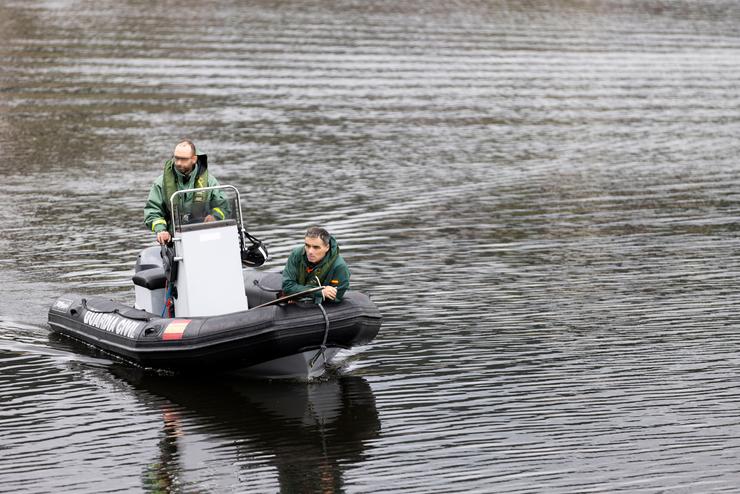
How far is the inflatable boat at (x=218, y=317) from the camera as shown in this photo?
10.1m

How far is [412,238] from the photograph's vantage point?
52.4ft

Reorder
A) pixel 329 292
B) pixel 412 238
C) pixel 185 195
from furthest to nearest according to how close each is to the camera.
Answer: pixel 412 238
pixel 185 195
pixel 329 292

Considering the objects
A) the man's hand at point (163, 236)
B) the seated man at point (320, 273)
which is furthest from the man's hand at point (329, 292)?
the man's hand at point (163, 236)

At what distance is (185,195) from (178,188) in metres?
0.14

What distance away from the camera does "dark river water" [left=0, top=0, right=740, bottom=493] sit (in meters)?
8.91

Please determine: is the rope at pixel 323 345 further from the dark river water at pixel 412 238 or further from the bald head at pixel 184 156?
the bald head at pixel 184 156

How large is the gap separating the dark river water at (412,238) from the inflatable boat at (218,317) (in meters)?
0.24

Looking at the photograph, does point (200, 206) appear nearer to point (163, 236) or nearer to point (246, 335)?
point (163, 236)

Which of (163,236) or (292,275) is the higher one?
(163,236)

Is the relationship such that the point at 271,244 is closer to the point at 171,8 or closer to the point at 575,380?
the point at 575,380

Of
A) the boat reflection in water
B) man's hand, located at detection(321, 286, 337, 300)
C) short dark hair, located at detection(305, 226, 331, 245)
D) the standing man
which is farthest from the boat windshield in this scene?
the boat reflection in water

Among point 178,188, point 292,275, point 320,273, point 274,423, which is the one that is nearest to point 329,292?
point 320,273

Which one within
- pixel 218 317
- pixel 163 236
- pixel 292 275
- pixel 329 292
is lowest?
pixel 218 317

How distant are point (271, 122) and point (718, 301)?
12.9m
